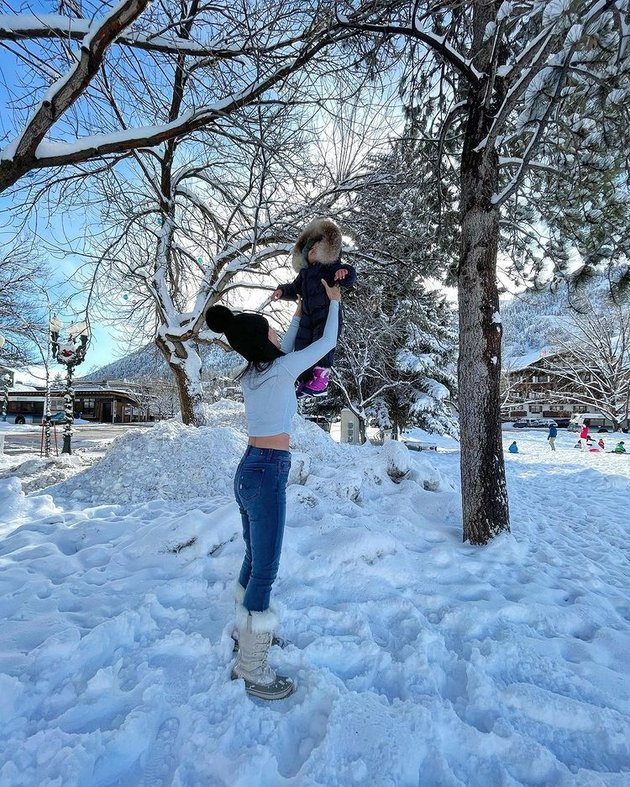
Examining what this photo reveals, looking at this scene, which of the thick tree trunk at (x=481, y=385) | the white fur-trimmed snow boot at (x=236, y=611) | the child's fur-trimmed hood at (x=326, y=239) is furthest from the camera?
the thick tree trunk at (x=481, y=385)

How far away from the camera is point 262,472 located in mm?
1878

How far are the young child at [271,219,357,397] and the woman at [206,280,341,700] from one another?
381mm

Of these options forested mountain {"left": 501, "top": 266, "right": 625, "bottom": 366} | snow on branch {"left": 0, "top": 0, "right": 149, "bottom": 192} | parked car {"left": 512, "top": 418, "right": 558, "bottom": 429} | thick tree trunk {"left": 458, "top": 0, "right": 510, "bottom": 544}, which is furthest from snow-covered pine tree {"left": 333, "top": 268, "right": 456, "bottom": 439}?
parked car {"left": 512, "top": 418, "right": 558, "bottom": 429}

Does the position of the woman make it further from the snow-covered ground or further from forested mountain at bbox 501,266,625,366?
forested mountain at bbox 501,266,625,366

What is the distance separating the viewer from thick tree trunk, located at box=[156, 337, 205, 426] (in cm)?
Answer: 990

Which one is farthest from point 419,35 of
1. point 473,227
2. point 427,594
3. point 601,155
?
point 427,594

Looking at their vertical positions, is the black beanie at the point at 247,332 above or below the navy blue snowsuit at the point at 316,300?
below

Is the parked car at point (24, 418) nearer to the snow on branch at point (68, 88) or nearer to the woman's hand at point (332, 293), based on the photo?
the snow on branch at point (68, 88)

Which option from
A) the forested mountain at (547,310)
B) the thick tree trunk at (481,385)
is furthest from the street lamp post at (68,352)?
the forested mountain at (547,310)

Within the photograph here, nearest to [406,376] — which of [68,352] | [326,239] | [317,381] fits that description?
[68,352]

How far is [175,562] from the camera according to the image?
324 cm

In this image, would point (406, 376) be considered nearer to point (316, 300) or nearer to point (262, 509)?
point (316, 300)

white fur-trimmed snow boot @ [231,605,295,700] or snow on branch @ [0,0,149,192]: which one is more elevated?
snow on branch @ [0,0,149,192]

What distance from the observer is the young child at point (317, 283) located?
2.34 m
